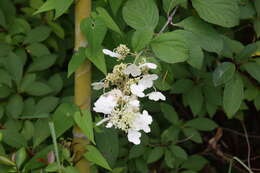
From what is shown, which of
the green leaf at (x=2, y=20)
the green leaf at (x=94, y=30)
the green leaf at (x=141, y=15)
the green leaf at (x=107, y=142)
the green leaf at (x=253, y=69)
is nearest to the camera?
the green leaf at (x=94, y=30)

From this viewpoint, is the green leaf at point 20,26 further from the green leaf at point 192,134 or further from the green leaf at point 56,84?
the green leaf at point 192,134

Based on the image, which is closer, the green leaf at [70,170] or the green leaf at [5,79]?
the green leaf at [70,170]

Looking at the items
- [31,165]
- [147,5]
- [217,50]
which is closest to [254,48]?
[217,50]

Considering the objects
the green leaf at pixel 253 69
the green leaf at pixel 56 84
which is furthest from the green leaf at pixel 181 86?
the green leaf at pixel 56 84

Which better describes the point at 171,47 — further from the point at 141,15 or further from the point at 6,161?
the point at 6,161

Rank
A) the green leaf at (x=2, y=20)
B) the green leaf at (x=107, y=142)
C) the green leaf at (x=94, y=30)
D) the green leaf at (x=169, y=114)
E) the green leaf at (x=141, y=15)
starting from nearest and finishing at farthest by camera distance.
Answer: the green leaf at (x=94, y=30) < the green leaf at (x=141, y=15) < the green leaf at (x=107, y=142) < the green leaf at (x=2, y=20) < the green leaf at (x=169, y=114)

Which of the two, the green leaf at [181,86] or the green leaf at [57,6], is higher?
the green leaf at [57,6]

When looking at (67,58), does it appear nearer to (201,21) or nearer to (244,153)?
(201,21)

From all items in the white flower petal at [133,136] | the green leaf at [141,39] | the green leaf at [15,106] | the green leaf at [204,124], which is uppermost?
the green leaf at [141,39]
